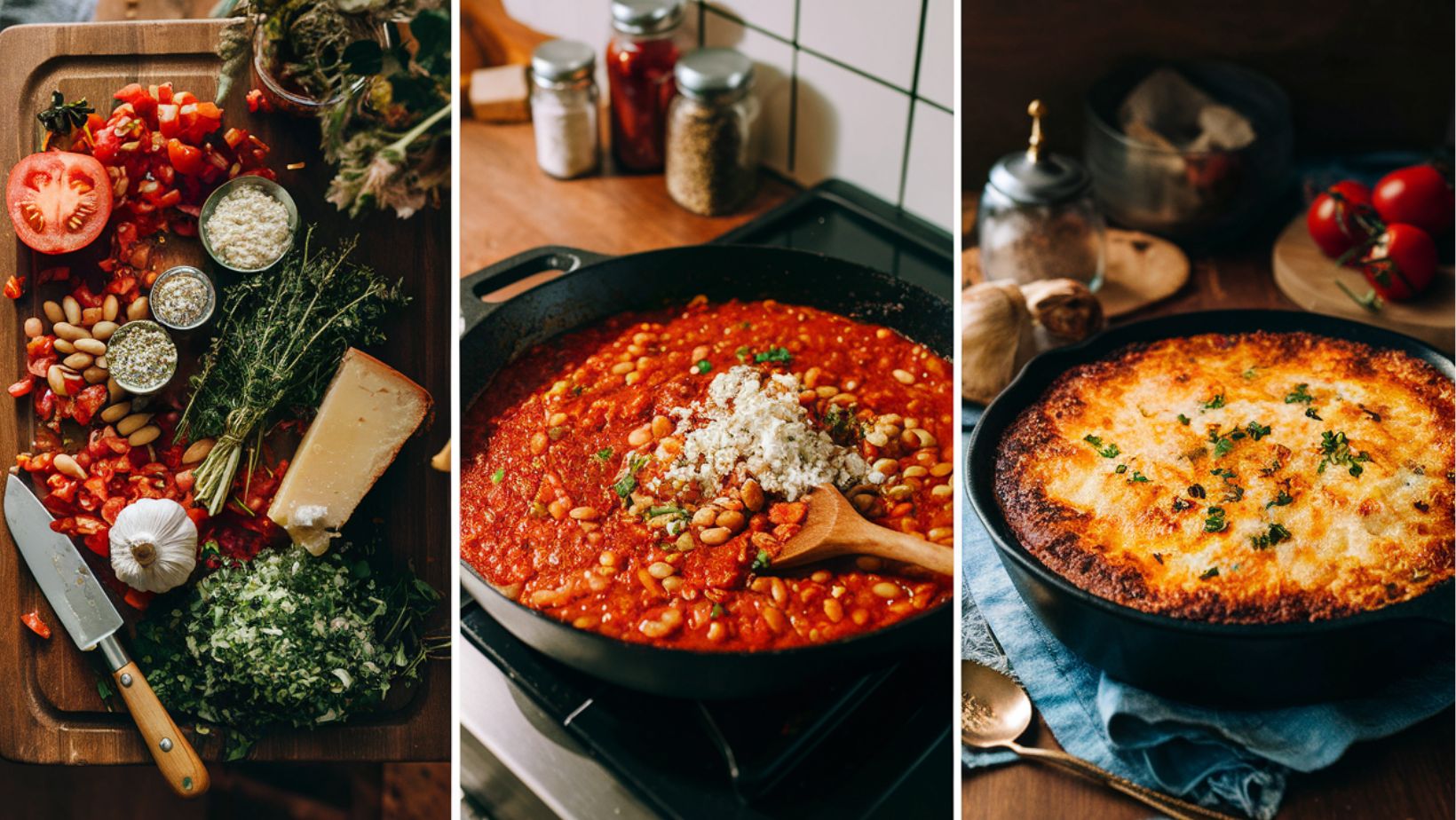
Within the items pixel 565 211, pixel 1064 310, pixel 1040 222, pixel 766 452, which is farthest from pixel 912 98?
pixel 766 452

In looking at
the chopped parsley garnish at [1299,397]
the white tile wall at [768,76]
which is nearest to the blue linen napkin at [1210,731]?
the chopped parsley garnish at [1299,397]

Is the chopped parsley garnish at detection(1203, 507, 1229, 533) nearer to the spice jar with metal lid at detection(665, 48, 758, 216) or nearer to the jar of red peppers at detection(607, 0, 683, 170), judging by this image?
the spice jar with metal lid at detection(665, 48, 758, 216)

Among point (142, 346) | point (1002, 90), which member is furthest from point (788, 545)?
point (1002, 90)

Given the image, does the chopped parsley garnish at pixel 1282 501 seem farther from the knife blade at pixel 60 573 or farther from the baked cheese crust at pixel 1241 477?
the knife blade at pixel 60 573

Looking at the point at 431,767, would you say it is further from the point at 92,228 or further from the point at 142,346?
the point at 92,228

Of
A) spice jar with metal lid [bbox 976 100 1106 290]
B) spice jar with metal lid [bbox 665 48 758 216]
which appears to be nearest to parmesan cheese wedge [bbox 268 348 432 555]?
spice jar with metal lid [bbox 665 48 758 216]

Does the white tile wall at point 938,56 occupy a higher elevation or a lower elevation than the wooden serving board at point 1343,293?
higher

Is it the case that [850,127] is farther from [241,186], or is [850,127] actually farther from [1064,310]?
[241,186]
